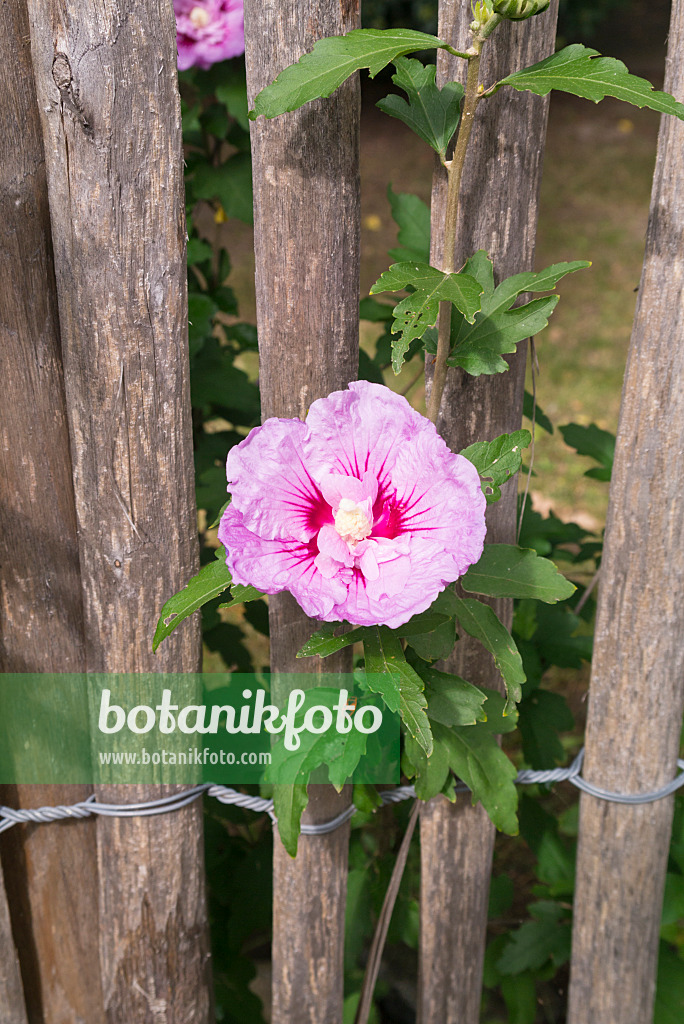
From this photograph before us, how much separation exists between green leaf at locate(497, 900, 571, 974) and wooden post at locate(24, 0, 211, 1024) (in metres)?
0.61

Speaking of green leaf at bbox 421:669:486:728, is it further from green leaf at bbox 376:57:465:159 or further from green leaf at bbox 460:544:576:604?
green leaf at bbox 376:57:465:159

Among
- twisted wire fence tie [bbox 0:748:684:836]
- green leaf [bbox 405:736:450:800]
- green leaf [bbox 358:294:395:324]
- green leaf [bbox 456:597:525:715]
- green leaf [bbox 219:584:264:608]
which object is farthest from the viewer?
green leaf [bbox 358:294:395:324]

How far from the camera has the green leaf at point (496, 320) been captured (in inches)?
43.2

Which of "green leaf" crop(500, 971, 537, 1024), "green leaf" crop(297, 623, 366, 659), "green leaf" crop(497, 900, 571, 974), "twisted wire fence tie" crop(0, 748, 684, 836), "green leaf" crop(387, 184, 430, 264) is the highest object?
"green leaf" crop(387, 184, 430, 264)

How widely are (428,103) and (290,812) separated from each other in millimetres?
856

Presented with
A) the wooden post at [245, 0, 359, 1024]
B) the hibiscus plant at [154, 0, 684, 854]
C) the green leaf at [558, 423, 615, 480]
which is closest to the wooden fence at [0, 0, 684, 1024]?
the wooden post at [245, 0, 359, 1024]

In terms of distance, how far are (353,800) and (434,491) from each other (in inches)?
22.6

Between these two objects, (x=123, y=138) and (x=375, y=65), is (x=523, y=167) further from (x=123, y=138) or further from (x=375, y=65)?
(x=123, y=138)

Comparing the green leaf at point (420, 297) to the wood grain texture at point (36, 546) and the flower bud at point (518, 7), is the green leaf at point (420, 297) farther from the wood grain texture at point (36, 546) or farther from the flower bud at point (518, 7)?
the wood grain texture at point (36, 546)

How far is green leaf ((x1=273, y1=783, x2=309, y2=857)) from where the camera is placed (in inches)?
45.3

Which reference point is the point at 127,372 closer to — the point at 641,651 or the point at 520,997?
the point at 641,651

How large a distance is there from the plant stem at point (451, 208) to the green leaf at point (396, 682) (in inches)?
12.0

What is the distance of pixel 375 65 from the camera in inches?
36.8

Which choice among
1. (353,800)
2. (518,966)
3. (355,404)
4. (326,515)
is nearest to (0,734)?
(353,800)
